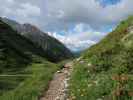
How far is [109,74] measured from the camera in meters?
21.4

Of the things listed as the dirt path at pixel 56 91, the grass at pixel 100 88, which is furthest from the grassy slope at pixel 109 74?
the dirt path at pixel 56 91

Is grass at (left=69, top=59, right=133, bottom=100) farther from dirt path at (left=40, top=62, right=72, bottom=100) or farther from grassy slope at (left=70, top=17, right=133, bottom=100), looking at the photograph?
dirt path at (left=40, top=62, right=72, bottom=100)

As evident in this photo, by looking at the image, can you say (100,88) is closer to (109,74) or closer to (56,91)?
(109,74)

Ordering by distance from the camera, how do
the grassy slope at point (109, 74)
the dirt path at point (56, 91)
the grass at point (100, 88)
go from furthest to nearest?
the dirt path at point (56, 91)
the grassy slope at point (109, 74)
the grass at point (100, 88)

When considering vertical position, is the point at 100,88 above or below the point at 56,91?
below

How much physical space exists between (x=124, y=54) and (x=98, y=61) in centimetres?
219

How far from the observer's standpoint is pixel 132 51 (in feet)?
83.4

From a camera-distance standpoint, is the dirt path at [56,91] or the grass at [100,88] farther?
the dirt path at [56,91]

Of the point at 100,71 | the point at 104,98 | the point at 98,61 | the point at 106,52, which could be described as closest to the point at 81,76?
the point at 100,71

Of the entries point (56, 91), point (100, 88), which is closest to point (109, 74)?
point (100, 88)

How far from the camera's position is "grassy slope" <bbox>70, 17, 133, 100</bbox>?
16.9 metres

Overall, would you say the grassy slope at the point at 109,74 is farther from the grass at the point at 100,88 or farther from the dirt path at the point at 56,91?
the dirt path at the point at 56,91

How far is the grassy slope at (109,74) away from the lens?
55.6 ft

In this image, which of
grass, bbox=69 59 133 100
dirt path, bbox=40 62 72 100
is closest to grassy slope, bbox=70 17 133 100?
grass, bbox=69 59 133 100
